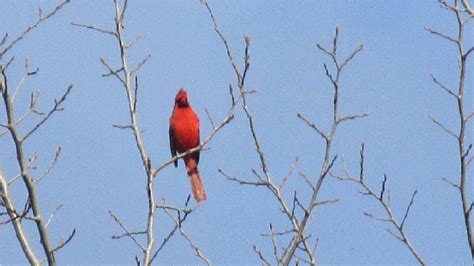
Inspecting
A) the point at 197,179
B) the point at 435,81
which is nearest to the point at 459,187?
the point at 435,81

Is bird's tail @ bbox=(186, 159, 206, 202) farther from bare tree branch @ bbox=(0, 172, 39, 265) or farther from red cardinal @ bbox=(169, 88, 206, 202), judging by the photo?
bare tree branch @ bbox=(0, 172, 39, 265)

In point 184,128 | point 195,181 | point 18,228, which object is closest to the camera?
point 18,228

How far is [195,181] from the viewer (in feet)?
23.8

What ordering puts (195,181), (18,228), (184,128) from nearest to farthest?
(18,228) < (195,181) < (184,128)

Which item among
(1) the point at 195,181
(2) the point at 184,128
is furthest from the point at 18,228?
(2) the point at 184,128

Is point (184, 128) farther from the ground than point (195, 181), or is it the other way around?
point (184, 128)

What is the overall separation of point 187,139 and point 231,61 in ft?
10.6

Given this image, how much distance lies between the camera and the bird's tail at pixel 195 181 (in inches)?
277

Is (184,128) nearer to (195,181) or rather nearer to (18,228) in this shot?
(195,181)

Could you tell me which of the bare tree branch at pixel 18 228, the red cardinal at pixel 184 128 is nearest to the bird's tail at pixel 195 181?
the red cardinal at pixel 184 128

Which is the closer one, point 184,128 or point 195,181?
point 195,181

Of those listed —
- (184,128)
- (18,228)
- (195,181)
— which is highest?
(184,128)

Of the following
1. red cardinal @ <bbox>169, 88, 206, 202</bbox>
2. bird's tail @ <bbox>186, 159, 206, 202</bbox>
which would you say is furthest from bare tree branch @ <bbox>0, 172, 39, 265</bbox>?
red cardinal @ <bbox>169, 88, 206, 202</bbox>

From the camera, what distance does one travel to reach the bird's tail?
702 centimetres
